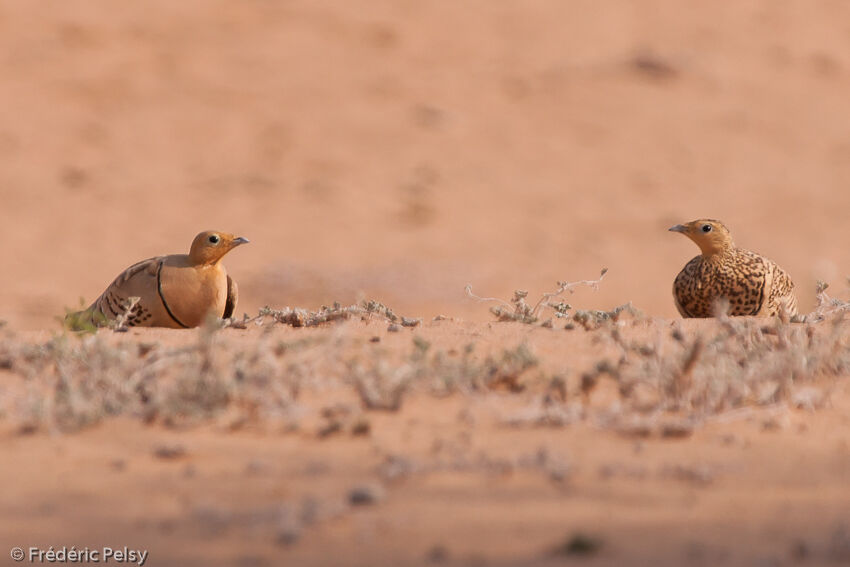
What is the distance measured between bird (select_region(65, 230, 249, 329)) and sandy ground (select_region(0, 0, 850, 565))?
740 millimetres

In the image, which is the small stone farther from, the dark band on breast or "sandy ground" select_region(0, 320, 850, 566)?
the dark band on breast

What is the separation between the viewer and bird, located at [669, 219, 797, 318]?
6.44m

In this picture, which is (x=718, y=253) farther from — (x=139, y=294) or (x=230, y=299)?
(x=139, y=294)

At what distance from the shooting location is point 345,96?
719 inches

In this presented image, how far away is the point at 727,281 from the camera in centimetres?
646

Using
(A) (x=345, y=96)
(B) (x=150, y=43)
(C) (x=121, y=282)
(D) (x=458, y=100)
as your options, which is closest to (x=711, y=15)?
(D) (x=458, y=100)

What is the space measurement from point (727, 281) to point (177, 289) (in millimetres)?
2961

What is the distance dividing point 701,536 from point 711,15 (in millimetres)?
19407

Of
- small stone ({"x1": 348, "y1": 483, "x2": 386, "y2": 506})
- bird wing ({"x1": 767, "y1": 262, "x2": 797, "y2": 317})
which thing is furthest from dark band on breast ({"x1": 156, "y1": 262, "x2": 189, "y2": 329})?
bird wing ({"x1": 767, "y1": 262, "x2": 797, "y2": 317})

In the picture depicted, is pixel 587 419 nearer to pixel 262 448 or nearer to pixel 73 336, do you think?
pixel 262 448

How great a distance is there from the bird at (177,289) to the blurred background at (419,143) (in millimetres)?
5235

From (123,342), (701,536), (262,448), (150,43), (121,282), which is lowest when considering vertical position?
(701,536)

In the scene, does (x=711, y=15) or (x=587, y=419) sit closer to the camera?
(x=587, y=419)


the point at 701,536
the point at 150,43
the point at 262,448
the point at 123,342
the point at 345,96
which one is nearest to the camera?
the point at 701,536
